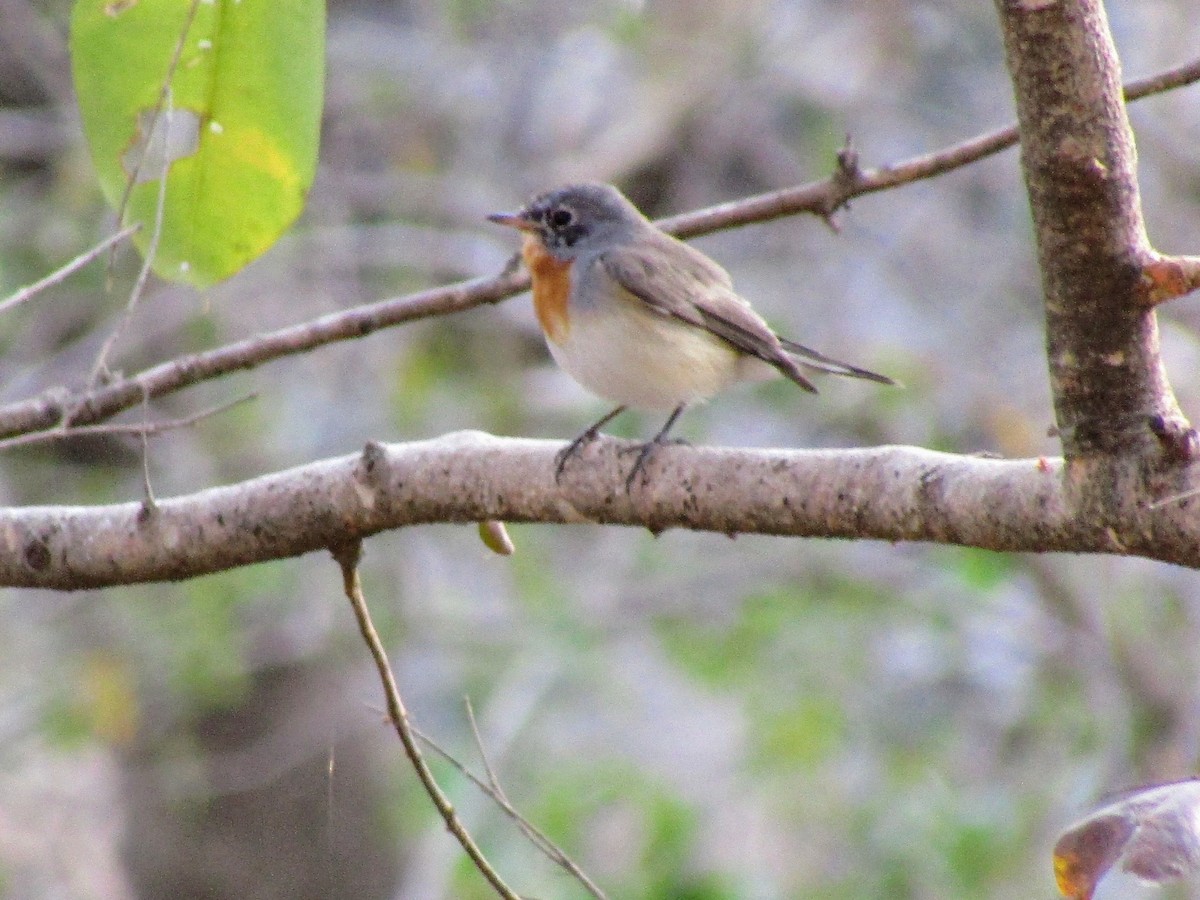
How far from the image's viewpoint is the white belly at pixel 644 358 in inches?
151

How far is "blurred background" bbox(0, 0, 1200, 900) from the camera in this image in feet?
21.4

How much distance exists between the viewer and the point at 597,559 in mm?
8117

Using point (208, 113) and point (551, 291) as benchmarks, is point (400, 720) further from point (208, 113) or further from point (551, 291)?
point (551, 291)

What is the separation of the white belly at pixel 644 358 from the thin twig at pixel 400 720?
138 cm

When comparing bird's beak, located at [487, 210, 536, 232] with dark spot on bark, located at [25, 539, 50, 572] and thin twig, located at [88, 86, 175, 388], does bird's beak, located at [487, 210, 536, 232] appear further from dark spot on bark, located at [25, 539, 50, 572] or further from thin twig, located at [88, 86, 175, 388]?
dark spot on bark, located at [25, 539, 50, 572]

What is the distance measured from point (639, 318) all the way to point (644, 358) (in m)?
0.13

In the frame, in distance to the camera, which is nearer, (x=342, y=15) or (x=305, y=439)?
(x=305, y=439)

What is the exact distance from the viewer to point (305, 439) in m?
7.29

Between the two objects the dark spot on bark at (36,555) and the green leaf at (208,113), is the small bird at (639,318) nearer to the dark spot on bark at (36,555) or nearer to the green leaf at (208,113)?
the green leaf at (208,113)

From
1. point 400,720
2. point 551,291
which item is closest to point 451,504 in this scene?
point 400,720

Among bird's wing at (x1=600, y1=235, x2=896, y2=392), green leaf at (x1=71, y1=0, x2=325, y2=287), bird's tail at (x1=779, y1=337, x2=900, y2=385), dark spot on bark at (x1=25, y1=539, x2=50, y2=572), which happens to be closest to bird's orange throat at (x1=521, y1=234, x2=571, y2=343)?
bird's wing at (x1=600, y1=235, x2=896, y2=392)

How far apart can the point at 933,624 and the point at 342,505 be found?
15.2ft

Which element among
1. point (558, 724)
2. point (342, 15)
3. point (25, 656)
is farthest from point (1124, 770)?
point (342, 15)

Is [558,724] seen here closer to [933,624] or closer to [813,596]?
[813,596]
